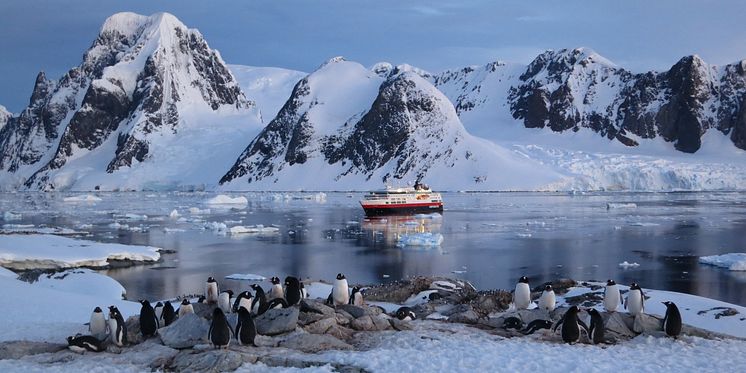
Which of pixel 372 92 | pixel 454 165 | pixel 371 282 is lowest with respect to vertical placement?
pixel 371 282

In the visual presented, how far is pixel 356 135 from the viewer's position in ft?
510

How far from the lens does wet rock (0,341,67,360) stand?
39.1ft

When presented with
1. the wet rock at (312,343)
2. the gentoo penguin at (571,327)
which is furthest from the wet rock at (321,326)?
the gentoo penguin at (571,327)

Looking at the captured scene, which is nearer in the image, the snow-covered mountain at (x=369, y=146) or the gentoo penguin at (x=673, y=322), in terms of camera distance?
Answer: the gentoo penguin at (x=673, y=322)

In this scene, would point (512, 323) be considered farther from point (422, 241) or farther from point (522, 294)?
point (422, 241)

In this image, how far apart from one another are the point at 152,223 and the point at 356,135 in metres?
100

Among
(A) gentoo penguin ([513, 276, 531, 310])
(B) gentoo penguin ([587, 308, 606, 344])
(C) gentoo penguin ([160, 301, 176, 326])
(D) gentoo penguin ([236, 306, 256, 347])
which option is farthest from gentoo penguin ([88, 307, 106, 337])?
(A) gentoo penguin ([513, 276, 531, 310])

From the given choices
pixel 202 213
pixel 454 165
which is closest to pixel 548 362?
pixel 202 213

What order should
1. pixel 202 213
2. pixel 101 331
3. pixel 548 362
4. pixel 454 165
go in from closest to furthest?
pixel 548 362 → pixel 101 331 → pixel 202 213 → pixel 454 165

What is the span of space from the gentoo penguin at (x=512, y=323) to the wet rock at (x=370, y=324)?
2583 mm

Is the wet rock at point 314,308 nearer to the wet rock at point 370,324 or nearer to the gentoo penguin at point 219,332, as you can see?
the wet rock at point 370,324

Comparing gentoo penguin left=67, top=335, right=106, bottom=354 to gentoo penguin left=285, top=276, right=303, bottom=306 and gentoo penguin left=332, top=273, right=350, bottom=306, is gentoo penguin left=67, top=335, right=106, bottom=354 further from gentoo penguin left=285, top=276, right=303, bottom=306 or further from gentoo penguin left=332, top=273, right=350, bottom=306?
gentoo penguin left=332, top=273, right=350, bottom=306

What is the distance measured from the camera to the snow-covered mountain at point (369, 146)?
13762 centimetres

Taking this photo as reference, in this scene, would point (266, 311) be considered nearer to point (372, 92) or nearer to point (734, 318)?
point (734, 318)
